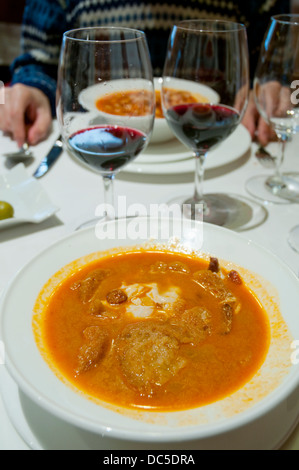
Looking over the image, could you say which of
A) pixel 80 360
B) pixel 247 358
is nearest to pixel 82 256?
pixel 80 360

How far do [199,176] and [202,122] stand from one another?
0.17 m

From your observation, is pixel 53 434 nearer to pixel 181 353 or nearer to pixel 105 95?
pixel 181 353

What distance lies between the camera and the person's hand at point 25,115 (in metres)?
1.63

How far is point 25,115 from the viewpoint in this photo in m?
1.80

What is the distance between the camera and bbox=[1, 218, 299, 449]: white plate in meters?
0.49

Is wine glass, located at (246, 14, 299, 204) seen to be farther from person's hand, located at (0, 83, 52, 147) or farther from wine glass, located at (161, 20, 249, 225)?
person's hand, located at (0, 83, 52, 147)

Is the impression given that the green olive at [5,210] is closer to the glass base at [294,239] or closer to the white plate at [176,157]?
the white plate at [176,157]

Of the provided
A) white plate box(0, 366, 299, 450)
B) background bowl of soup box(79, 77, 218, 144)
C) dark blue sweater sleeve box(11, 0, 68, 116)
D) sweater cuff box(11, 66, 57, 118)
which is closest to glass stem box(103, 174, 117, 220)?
background bowl of soup box(79, 77, 218, 144)

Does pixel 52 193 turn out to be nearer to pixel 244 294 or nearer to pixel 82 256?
pixel 82 256

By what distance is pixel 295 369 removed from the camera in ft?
1.85

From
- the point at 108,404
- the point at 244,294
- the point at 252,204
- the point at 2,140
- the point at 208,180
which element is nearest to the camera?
the point at 108,404

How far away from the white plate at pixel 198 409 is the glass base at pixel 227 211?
13.6 inches

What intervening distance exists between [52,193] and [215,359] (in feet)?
2.80

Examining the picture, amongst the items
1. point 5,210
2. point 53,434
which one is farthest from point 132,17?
point 53,434
